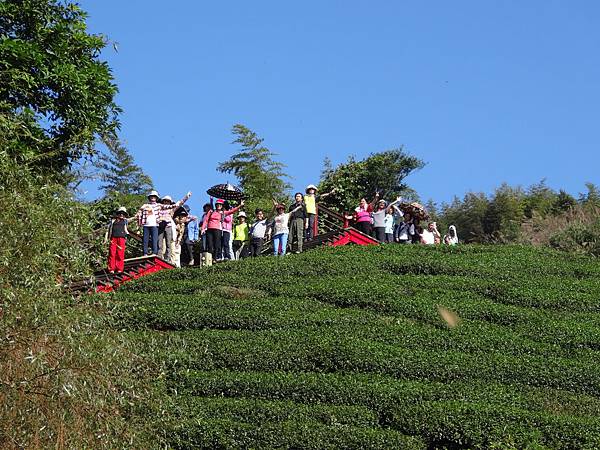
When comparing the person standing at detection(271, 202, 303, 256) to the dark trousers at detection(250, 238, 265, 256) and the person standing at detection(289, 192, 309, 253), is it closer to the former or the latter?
the person standing at detection(289, 192, 309, 253)

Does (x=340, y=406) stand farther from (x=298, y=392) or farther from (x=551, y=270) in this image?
(x=551, y=270)

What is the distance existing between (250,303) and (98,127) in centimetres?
673

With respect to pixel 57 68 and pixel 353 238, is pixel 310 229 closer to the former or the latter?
pixel 353 238

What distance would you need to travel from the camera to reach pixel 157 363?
19.8 metres

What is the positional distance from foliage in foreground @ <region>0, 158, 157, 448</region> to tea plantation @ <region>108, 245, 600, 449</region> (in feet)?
5.51

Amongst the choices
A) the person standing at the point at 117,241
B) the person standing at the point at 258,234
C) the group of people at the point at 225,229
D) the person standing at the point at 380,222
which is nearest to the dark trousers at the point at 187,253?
the group of people at the point at 225,229

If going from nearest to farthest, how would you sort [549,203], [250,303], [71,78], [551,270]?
[250,303] < [71,78] < [551,270] < [549,203]

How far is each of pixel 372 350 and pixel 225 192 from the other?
10.2 m

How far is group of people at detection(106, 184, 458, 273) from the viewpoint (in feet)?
92.7

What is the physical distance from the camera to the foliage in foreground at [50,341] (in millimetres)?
14055

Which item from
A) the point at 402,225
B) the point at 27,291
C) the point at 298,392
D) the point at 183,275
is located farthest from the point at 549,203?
the point at 27,291

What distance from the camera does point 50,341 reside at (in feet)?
47.3

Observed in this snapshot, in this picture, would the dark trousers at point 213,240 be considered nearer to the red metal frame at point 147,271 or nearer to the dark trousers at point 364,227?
the red metal frame at point 147,271

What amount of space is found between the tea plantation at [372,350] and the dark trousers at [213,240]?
139 centimetres
